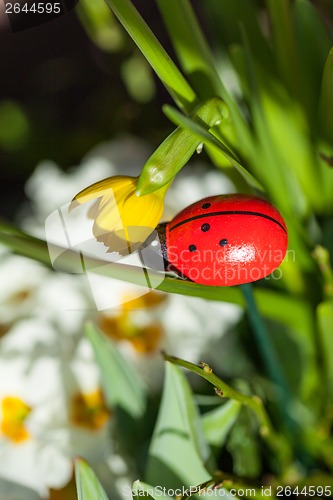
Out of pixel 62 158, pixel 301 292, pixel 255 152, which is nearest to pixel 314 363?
pixel 301 292

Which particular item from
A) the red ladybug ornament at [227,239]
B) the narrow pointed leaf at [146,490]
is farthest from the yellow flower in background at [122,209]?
the narrow pointed leaf at [146,490]

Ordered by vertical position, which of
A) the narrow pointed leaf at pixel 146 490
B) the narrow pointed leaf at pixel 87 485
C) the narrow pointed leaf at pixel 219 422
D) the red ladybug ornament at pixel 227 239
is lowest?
the narrow pointed leaf at pixel 219 422

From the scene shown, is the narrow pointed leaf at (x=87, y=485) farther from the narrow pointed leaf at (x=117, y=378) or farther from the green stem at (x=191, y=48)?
A: the green stem at (x=191, y=48)

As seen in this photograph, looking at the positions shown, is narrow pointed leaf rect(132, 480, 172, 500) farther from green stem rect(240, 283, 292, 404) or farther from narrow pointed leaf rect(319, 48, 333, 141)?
narrow pointed leaf rect(319, 48, 333, 141)

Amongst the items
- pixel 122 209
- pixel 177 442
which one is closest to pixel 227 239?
pixel 122 209

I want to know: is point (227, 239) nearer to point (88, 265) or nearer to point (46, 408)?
point (88, 265)

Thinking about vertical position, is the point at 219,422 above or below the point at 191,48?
below

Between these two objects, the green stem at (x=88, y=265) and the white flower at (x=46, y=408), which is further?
the white flower at (x=46, y=408)

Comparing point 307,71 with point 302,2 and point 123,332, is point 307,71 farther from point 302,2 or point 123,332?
point 123,332
